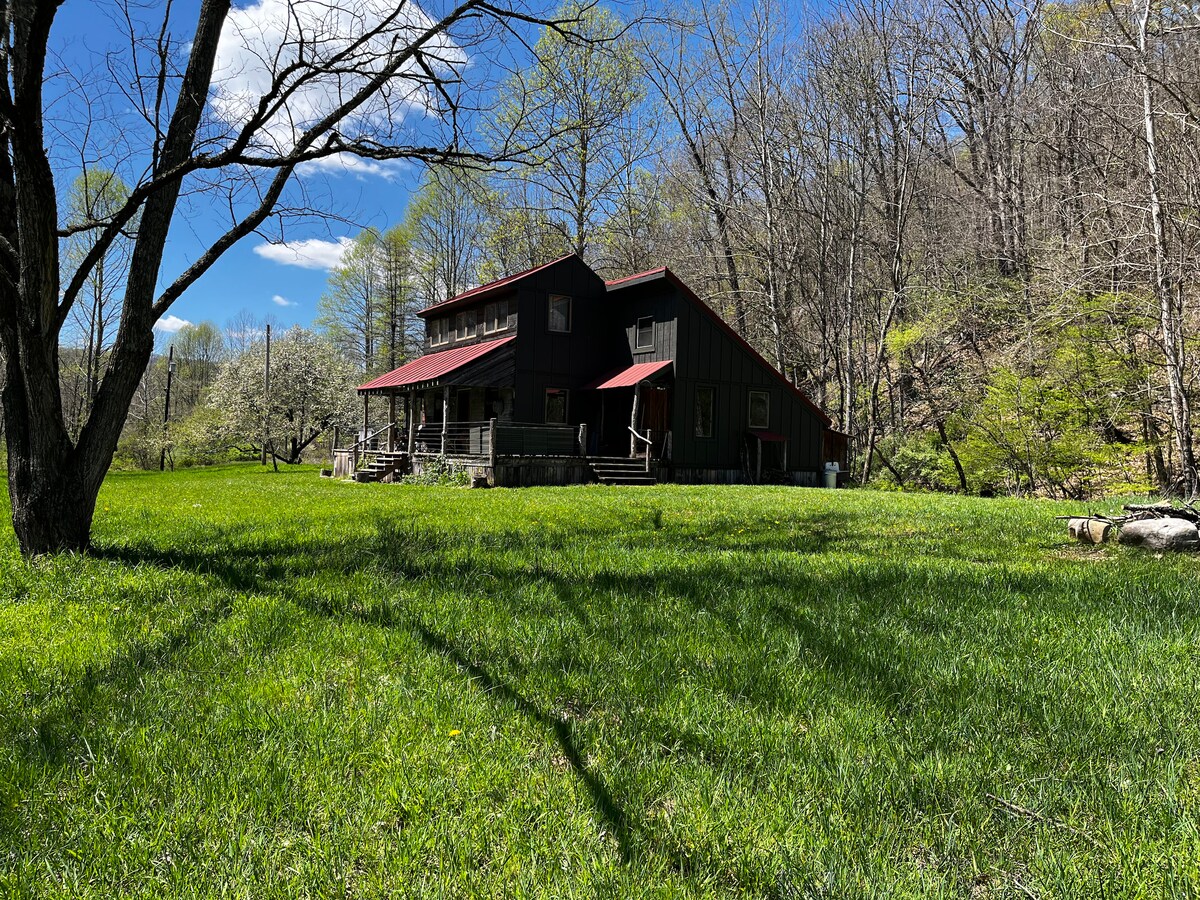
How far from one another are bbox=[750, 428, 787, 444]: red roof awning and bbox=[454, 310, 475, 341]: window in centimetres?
1113

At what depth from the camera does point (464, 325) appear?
26.4 metres

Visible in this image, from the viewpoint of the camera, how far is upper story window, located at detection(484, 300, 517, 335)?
23.2 meters

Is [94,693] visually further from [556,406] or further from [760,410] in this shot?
[760,410]

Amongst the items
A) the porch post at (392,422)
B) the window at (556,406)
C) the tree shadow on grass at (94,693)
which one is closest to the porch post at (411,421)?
the porch post at (392,422)

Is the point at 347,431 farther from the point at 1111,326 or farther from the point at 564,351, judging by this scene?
the point at 1111,326

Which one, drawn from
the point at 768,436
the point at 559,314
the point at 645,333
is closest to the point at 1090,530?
the point at 768,436

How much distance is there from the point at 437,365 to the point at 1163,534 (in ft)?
67.1

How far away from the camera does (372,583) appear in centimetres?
516

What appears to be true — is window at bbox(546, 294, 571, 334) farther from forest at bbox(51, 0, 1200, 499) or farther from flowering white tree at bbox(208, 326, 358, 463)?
flowering white tree at bbox(208, 326, 358, 463)

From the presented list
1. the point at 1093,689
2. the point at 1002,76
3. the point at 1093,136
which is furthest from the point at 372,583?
the point at 1002,76

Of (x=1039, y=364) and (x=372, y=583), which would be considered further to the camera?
(x=1039, y=364)

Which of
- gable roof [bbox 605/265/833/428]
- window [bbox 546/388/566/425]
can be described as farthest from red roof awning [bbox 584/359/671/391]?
gable roof [bbox 605/265/833/428]

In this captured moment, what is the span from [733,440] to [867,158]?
11050mm

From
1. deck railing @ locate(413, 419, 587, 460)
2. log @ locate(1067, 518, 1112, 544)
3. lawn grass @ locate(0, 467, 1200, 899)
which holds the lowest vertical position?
lawn grass @ locate(0, 467, 1200, 899)
